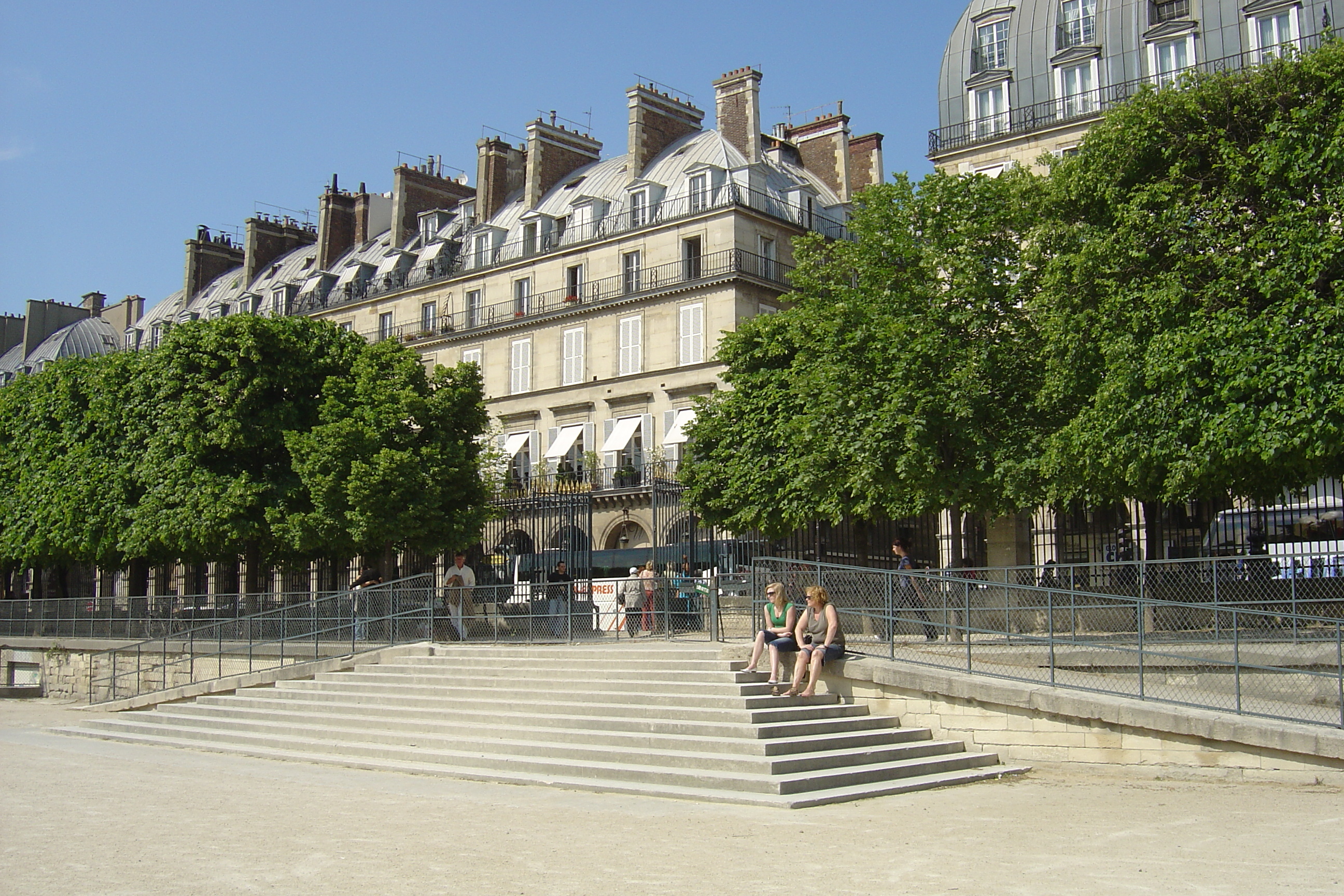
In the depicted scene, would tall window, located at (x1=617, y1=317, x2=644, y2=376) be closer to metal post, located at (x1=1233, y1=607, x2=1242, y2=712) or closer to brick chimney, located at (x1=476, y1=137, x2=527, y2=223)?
brick chimney, located at (x1=476, y1=137, x2=527, y2=223)

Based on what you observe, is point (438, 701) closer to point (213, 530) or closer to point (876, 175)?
point (213, 530)

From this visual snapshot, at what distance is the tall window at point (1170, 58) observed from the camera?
110ft

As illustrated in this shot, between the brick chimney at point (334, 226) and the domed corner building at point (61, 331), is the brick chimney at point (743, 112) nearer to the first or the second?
the brick chimney at point (334, 226)

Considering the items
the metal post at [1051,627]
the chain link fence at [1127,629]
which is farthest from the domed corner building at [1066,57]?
the metal post at [1051,627]

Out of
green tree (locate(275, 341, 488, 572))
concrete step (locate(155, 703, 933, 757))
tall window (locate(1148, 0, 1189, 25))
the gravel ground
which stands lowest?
the gravel ground

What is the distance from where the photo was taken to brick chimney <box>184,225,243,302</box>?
64.2 m

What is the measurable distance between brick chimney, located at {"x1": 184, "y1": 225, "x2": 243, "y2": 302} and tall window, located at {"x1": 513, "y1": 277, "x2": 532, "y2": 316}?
25.0 meters

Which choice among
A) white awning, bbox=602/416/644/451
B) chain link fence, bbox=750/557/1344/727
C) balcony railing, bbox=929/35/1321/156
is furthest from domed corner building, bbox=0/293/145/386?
chain link fence, bbox=750/557/1344/727

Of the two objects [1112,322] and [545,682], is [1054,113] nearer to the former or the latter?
[1112,322]

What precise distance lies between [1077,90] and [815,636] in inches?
1008

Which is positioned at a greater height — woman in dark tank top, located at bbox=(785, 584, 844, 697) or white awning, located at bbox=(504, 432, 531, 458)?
white awning, located at bbox=(504, 432, 531, 458)

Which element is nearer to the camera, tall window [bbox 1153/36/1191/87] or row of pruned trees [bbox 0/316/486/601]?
row of pruned trees [bbox 0/316/486/601]

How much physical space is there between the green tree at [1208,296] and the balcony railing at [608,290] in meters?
20.8

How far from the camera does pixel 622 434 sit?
41.9m
